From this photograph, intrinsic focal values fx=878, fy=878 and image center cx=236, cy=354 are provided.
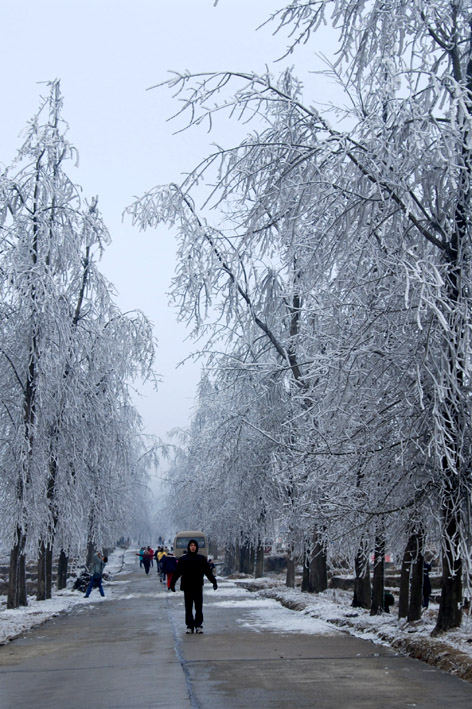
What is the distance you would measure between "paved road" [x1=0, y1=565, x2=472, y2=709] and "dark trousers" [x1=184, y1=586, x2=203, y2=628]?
1.11 feet

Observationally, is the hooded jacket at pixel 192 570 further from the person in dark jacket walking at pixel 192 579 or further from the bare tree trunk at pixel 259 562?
the bare tree trunk at pixel 259 562

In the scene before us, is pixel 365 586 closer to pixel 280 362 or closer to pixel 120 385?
pixel 280 362

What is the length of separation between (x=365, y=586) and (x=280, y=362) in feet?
24.7

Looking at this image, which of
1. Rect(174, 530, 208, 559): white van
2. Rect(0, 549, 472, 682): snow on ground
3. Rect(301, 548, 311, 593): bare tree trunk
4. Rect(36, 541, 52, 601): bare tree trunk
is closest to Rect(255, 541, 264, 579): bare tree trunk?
Rect(174, 530, 208, 559): white van

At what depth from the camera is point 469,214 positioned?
1032 centimetres

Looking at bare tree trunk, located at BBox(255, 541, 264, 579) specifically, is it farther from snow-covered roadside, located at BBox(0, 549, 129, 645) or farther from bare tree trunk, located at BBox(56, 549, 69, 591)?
snow-covered roadside, located at BBox(0, 549, 129, 645)

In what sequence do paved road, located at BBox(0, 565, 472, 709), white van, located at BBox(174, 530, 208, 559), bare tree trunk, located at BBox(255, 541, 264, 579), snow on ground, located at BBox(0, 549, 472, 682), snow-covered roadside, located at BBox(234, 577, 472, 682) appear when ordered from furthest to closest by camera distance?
white van, located at BBox(174, 530, 208, 559), bare tree trunk, located at BBox(255, 541, 264, 579), snow on ground, located at BBox(0, 549, 472, 682), snow-covered roadside, located at BBox(234, 577, 472, 682), paved road, located at BBox(0, 565, 472, 709)

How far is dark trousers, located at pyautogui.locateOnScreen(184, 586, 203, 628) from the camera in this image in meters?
14.2

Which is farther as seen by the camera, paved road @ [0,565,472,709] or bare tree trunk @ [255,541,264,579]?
bare tree trunk @ [255,541,264,579]

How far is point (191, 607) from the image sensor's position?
14.4m

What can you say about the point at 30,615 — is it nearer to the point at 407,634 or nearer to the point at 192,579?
the point at 192,579

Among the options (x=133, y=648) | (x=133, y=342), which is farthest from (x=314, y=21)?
(x=133, y=342)

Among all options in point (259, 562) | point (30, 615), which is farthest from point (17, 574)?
point (259, 562)

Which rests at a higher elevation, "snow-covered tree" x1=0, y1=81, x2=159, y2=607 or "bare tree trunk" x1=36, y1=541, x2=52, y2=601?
"snow-covered tree" x1=0, y1=81, x2=159, y2=607
